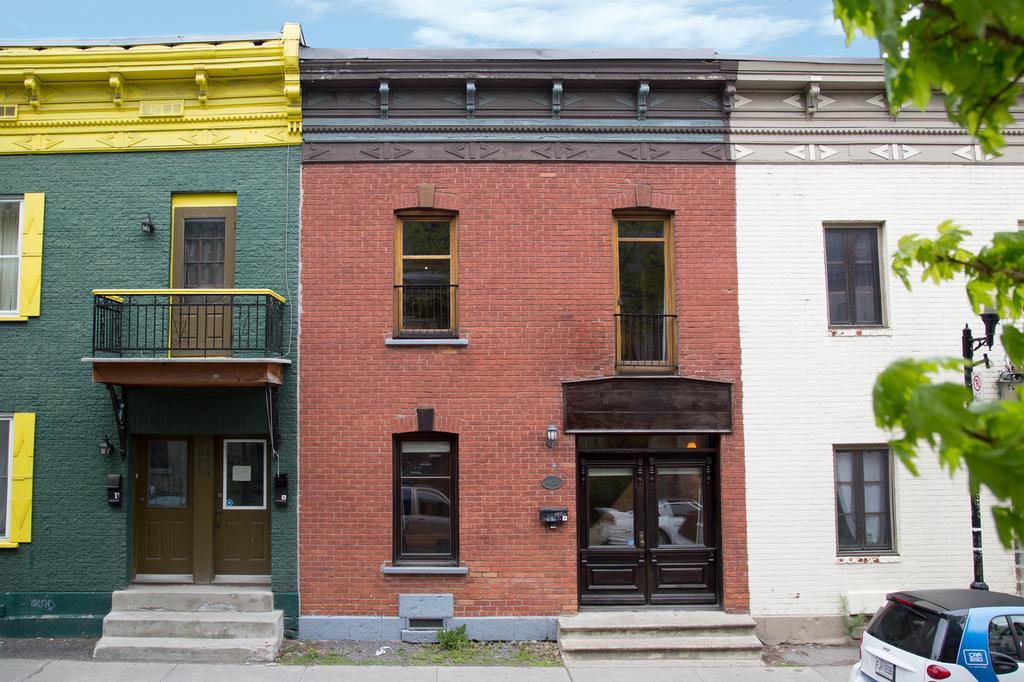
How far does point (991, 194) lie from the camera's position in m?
11.9

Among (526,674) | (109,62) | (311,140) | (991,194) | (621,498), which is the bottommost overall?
(526,674)

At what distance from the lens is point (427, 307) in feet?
38.2

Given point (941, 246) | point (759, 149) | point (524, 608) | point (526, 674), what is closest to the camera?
point (941, 246)

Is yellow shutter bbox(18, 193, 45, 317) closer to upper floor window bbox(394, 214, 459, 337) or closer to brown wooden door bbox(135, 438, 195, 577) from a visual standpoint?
brown wooden door bbox(135, 438, 195, 577)

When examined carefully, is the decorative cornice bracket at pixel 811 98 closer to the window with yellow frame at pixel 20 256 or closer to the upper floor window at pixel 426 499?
the upper floor window at pixel 426 499

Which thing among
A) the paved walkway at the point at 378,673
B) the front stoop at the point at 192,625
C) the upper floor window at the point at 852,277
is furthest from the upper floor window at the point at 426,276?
the upper floor window at the point at 852,277

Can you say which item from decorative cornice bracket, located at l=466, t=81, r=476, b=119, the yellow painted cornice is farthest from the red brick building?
the yellow painted cornice

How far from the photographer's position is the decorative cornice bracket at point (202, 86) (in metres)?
11.4

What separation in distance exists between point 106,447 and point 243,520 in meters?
2.12

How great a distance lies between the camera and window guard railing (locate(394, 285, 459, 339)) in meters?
11.6

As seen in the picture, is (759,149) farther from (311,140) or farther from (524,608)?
(524,608)

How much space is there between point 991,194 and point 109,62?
510 inches

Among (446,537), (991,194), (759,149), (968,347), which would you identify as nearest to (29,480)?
A: (446,537)

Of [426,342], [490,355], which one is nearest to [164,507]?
[426,342]
